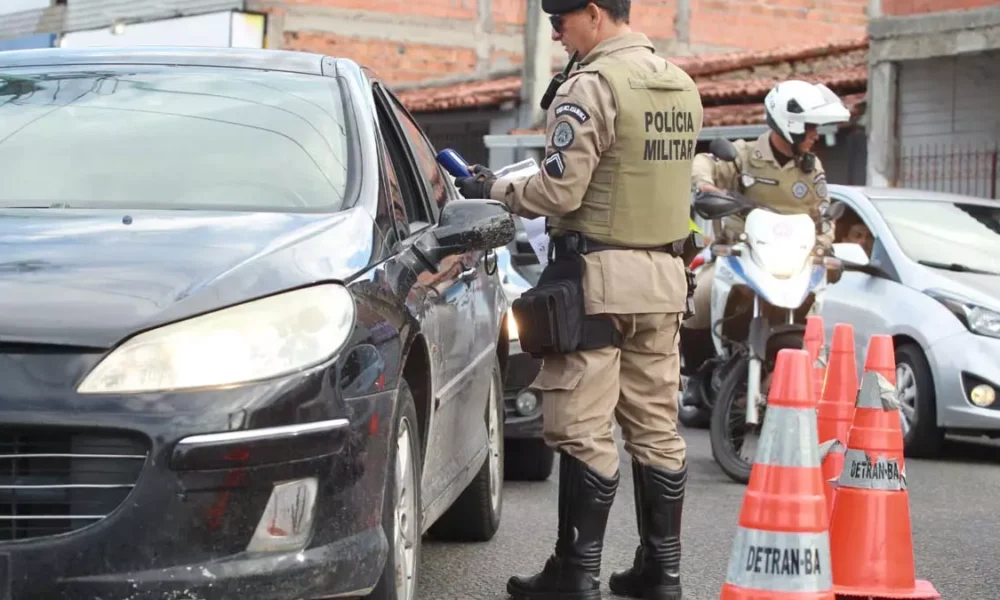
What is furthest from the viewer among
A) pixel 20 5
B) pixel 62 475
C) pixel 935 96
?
pixel 20 5

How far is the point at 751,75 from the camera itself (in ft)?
74.8

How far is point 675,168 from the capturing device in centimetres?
521

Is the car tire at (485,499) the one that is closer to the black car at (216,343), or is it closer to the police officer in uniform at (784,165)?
the black car at (216,343)

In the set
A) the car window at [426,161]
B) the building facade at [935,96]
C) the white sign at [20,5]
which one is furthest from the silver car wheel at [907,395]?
the white sign at [20,5]

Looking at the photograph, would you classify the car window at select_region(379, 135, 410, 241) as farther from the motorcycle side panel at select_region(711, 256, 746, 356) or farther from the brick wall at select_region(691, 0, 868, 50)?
the brick wall at select_region(691, 0, 868, 50)

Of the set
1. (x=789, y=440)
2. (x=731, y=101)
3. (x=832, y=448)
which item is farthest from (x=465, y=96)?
(x=789, y=440)

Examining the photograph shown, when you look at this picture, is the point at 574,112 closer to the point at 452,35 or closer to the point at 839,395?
the point at 839,395

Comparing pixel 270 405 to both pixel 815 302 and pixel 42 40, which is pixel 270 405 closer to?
pixel 815 302

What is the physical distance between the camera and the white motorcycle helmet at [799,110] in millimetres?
8359

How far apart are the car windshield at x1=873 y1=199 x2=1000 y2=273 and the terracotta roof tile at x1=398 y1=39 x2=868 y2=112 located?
357 inches

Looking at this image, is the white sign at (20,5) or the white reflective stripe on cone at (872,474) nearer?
the white reflective stripe on cone at (872,474)

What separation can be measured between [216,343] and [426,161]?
237 centimetres

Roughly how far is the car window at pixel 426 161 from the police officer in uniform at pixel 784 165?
8.24ft

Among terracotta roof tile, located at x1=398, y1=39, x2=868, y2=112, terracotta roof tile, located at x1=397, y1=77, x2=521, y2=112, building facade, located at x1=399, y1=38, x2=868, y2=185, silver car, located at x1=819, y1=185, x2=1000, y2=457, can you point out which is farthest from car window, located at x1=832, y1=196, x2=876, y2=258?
terracotta roof tile, located at x1=397, y1=77, x2=521, y2=112
